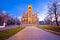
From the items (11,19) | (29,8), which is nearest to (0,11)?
(11,19)

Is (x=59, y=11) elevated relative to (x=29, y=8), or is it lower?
lower

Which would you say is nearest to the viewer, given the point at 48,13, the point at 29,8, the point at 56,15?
the point at 56,15

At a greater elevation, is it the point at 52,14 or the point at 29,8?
the point at 29,8

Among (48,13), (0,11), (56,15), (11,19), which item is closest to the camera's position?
(56,15)

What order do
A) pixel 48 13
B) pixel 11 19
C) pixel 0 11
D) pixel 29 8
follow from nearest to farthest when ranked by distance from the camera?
1. pixel 48 13
2. pixel 0 11
3. pixel 11 19
4. pixel 29 8

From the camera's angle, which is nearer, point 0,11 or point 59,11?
point 59,11

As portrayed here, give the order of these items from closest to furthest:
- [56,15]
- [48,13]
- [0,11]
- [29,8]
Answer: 1. [56,15]
2. [48,13]
3. [0,11]
4. [29,8]

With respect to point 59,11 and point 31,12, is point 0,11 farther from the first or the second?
point 31,12

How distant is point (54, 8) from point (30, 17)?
56.6 metres

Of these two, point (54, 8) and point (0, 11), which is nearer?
point (54, 8)

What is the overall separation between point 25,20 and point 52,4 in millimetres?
58779

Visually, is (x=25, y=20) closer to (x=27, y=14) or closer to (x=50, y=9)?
(x=27, y=14)

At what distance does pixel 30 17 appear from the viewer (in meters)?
93.9

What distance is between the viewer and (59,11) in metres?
37.3
